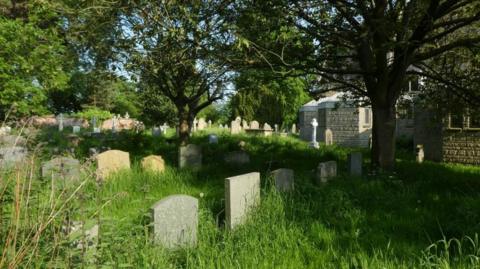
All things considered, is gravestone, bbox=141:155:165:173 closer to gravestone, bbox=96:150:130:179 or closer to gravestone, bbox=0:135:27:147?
gravestone, bbox=96:150:130:179

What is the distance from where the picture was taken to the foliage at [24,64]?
14.7 m

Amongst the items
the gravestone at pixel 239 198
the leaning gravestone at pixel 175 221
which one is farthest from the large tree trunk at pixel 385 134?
the leaning gravestone at pixel 175 221

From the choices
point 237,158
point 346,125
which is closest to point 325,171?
point 237,158

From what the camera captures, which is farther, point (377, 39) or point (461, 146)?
point (461, 146)

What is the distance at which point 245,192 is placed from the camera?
5.57 meters

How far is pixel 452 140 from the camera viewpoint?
59.6 feet

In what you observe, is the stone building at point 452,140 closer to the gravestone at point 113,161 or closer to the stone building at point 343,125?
the stone building at point 343,125

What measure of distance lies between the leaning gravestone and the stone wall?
16.1 meters

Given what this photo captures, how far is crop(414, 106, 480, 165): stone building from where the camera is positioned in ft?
57.5

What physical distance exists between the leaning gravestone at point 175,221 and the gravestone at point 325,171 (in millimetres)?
3818

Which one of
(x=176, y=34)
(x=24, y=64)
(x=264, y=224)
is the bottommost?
(x=264, y=224)

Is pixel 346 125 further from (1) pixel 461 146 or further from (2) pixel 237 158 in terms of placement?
(2) pixel 237 158

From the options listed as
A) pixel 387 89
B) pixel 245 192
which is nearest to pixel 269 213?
pixel 245 192

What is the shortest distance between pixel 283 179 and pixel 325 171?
1.92 m
